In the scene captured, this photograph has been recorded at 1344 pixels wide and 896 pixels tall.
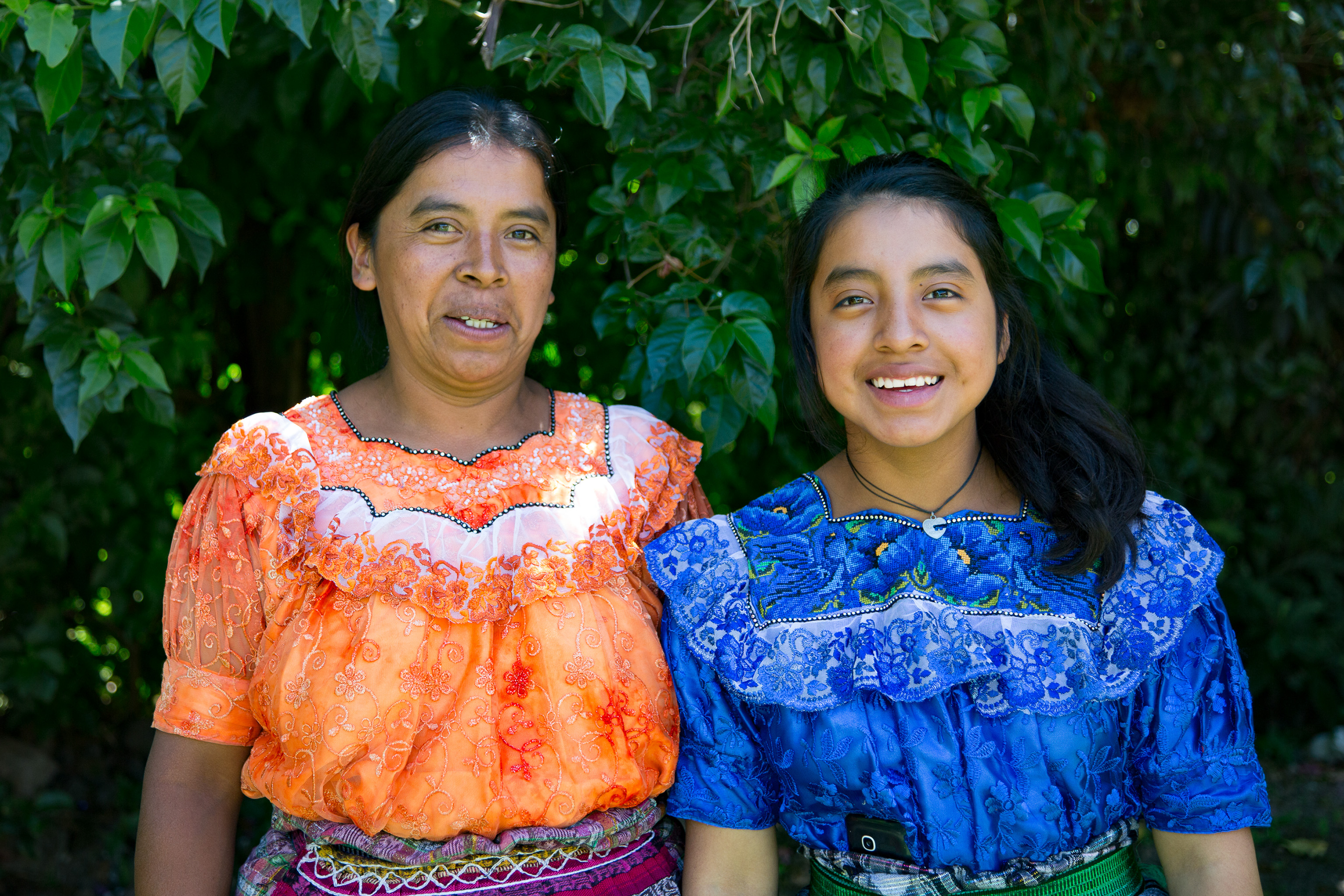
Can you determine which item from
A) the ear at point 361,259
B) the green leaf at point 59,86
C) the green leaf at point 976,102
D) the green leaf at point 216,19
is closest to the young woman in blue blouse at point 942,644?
the green leaf at point 976,102

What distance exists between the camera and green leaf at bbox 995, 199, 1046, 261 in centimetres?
194

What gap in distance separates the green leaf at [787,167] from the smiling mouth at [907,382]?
39 centimetres

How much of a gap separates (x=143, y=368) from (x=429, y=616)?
70cm

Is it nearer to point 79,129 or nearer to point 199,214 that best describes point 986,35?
point 199,214

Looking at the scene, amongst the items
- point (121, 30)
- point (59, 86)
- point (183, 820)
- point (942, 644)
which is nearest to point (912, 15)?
point (942, 644)

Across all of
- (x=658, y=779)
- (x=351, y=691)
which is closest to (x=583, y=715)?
(x=658, y=779)

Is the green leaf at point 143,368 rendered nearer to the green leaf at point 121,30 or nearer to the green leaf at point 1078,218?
the green leaf at point 121,30

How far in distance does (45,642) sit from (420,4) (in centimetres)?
220

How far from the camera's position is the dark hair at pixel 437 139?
1818mm

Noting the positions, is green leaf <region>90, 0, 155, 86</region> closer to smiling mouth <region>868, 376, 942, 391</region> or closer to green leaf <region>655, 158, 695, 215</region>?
green leaf <region>655, 158, 695, 215</region>

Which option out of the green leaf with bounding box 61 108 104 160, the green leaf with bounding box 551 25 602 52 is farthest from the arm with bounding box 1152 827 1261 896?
the green leaf with bounding box 61 108 104 160

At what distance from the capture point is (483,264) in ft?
5.89

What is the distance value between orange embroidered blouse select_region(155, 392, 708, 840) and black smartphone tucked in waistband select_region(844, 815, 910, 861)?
11.3 inches

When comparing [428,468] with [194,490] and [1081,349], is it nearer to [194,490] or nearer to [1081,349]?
[194,490]
